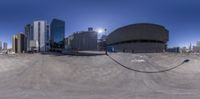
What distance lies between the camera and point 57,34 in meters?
85.6

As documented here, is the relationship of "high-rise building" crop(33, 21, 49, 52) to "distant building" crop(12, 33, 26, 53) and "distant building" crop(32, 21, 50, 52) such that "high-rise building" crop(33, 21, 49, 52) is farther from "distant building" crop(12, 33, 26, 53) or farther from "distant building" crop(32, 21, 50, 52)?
"distant building" crop(12, 33, 26, 53)

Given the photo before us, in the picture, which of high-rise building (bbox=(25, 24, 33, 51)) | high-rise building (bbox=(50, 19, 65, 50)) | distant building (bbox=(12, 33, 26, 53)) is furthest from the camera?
high-rise building (bbox=(25, 24, 33, 51))

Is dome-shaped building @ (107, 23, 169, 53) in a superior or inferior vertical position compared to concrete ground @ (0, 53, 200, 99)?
superior

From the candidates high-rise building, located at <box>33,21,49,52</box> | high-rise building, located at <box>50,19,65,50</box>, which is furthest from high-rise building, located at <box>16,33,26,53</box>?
high-rise building, located at <box>50,19,65,50</box>

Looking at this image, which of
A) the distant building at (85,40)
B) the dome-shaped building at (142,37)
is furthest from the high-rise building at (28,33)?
the dome-shaped building at (142,37)

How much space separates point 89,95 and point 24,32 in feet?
293

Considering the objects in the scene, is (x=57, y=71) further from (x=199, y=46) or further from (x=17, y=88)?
(x=199, y=46)

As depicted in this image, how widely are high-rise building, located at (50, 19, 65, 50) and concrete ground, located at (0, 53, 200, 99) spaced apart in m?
65.8

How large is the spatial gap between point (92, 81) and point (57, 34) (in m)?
74.7

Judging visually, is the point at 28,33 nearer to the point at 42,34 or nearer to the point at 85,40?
the point at 42,34

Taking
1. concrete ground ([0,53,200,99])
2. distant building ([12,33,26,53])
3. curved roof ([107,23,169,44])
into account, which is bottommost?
concrete ground ([0,53,200,99])

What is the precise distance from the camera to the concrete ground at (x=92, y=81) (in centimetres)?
1071

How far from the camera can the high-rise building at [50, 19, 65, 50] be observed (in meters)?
84.1

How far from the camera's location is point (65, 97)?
10086 mm
